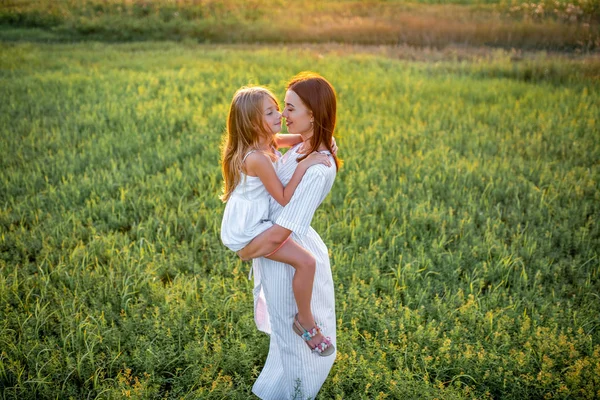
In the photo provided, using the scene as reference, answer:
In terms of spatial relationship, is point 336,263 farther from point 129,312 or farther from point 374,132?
point 374,132

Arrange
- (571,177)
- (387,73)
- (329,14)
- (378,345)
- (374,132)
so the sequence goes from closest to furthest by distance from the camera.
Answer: (378,345), (571,177), (374,132), (387,73), (329,14)

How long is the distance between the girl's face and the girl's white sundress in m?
0.15

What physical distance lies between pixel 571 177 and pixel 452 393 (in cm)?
388

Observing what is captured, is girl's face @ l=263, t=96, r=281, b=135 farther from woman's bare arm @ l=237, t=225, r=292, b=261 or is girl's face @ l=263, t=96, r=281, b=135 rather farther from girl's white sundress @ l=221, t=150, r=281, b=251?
woman's bare arm @ l=237, t=225, r=292, b=261

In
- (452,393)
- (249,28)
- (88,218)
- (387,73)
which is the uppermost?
(249,28)

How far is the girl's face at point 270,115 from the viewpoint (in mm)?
2424

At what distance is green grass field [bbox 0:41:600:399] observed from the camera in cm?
309

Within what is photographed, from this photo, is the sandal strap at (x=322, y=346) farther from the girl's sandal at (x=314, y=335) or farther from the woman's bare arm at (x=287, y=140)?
the woman's bare arm at (x=287, y=140)

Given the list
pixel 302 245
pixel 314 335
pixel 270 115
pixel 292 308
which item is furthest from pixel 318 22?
pixel 314 335

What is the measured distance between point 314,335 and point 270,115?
3.64 ft

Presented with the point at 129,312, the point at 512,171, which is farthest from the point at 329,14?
the point at 129,312

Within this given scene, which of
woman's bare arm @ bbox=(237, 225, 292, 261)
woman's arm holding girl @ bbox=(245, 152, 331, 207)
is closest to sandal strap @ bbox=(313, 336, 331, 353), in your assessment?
woman's bare arm @ bbox=(237, 225, 292, 261)

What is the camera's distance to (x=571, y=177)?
18.8 feet

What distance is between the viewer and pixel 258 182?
2.48 m
